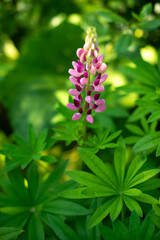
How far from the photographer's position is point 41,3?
134 inches

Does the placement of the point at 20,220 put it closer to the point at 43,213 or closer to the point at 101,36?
the point at 43,213

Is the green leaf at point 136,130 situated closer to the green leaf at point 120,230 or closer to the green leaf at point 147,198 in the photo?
the green leaf at point 147,198

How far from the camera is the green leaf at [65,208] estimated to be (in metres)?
1.35

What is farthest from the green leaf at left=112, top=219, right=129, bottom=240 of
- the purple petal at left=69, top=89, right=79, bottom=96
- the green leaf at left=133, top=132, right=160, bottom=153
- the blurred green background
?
the blurred green background

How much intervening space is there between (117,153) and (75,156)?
48.1 inches

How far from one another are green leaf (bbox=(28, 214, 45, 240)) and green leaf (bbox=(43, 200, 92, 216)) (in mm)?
92

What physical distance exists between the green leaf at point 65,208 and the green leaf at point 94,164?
0.70 feet

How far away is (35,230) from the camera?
1.40 m

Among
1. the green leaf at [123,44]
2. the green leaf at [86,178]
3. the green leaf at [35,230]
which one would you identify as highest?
the green leaf at [123,44]

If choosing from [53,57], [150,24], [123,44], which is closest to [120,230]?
[123,44]

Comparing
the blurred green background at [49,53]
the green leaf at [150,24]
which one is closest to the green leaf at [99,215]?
the green leaf at [150,24]

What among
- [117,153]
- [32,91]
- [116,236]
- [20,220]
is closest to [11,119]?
[32,91]

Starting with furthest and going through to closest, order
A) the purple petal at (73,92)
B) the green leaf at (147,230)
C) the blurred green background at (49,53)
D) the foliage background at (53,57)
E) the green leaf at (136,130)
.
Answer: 1. the blurred green background at (49,53)
2. the foliage background at (53,57)
3. the green leaf at (136,130)
4. the purple petal at (73,92)
5. the green leaf at (147,230)

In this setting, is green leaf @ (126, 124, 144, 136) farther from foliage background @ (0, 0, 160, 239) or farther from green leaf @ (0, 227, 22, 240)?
green leaf @ (0, 227, 22, 240)
